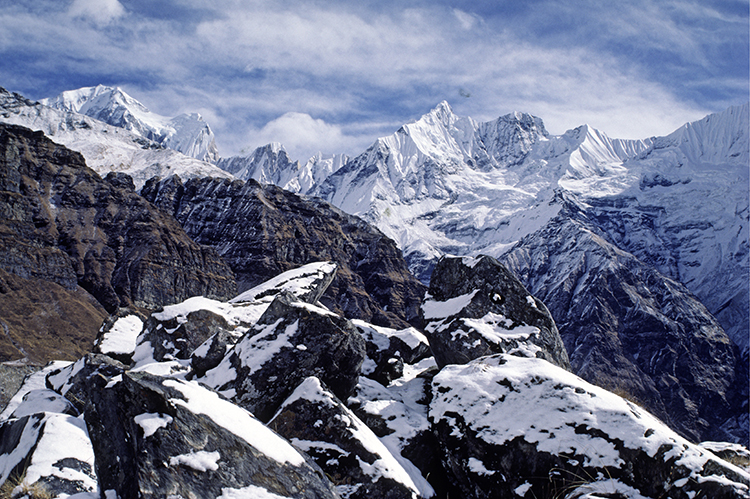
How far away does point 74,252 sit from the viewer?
407 feet

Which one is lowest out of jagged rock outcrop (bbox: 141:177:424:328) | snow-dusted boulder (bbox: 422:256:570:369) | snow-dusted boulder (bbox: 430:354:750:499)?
jagged rock outcrop (bbox: 141:177:424:328)

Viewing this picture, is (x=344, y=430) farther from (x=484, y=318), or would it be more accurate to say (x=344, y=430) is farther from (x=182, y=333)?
(x=182, y=333)

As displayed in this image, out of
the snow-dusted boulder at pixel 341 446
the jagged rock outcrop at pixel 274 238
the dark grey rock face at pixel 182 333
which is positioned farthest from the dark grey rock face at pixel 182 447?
the jagged rock outcrop at pixel 274 238

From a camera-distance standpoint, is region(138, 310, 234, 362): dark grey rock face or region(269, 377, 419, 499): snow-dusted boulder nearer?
region(269, 377, 419, 499): snow-dusted boulder

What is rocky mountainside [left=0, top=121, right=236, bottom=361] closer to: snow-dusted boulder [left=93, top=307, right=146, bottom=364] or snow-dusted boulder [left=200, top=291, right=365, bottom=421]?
snow-dusted boulder [left=93, top=307, right=146, bottom=364]

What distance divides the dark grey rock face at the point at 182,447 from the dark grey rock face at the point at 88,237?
123m

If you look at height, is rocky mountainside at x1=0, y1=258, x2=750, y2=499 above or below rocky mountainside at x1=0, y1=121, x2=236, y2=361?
above

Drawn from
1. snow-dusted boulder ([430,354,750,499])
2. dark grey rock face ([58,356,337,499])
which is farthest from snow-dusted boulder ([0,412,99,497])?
snow-dusted boulder ([430,354,750,499])

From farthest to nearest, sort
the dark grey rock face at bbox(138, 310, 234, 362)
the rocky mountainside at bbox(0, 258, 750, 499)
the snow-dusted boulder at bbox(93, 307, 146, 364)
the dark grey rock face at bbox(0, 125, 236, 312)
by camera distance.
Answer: the dark grey rock face at bbox(0, 125, 236, 312)
the snow-dusted boulder at bbox(93, 307, 146, 364)
the dark grey rock face at bbox(138, 310, 234, 362)
the rocky mountainside at bbox(0, 258, 750, 499)

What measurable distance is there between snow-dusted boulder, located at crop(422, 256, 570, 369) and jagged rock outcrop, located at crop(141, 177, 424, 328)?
13011 centimetres

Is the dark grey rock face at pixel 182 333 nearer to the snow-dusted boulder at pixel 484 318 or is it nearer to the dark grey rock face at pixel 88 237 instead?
the snow-dusted boulder at pixel 484 318

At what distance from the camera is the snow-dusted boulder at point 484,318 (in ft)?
50.4

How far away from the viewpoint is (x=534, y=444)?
9.38 meters

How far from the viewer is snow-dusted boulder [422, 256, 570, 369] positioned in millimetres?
15359
